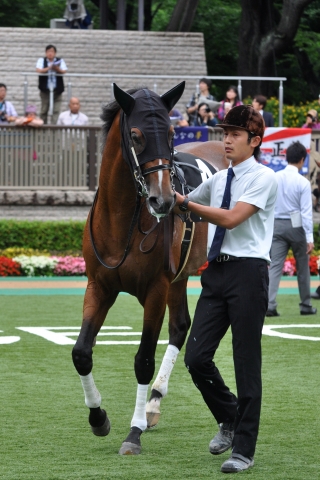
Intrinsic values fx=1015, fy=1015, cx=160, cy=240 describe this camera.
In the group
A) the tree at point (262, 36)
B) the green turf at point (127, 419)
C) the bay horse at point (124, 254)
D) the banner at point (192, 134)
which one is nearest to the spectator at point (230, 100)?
the banner at point (192, 134)

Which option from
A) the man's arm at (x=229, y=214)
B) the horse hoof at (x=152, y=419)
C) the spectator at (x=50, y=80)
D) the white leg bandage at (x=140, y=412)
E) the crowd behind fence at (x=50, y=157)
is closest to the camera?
the man's arm at (x=229, y=214)

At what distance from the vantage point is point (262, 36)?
102ft

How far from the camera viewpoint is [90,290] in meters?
6.45

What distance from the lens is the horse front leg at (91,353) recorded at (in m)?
6.26

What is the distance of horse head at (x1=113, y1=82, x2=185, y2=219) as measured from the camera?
560 centimetres

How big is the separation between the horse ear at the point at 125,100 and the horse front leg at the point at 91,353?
1.14m

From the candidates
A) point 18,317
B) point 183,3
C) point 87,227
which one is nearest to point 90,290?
point 87,227

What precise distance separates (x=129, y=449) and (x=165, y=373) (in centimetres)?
147

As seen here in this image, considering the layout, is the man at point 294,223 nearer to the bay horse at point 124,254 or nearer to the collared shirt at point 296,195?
the collared shirt at point 296,195

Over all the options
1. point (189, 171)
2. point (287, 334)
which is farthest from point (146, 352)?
point (287, 334)

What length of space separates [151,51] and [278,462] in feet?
80.9

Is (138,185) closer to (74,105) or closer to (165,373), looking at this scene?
(165,373)

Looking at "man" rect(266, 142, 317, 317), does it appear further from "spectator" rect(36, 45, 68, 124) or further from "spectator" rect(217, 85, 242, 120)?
"spectator" rect(36, 45, 68, 124)

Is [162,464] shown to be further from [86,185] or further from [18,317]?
[86,185]
